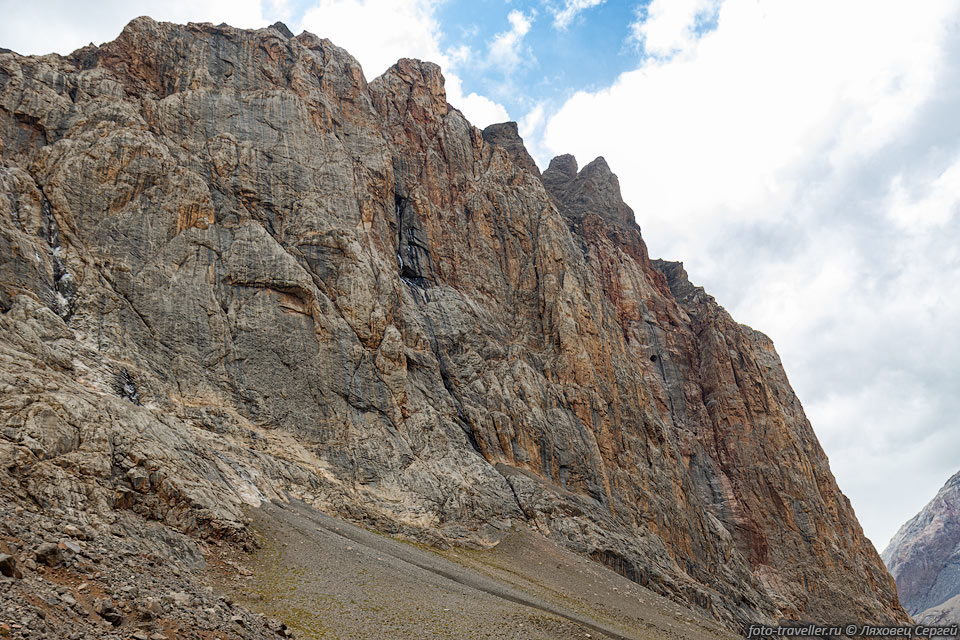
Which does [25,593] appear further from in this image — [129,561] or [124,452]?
[124,452]

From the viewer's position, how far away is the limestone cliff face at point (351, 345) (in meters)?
44.3

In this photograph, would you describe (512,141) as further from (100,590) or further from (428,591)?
(100,590)

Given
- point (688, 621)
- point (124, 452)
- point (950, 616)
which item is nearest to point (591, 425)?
point (688, 621)

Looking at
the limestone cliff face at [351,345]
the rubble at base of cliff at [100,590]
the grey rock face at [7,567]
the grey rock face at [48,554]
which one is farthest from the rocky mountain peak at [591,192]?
the grey rock face at [7,567]

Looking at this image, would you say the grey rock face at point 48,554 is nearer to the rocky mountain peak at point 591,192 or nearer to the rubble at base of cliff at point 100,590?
the rubble at base of cliff at point 100,590

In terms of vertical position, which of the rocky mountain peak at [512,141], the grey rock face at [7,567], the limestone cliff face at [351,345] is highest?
the rocky mountain peak at [512,141]

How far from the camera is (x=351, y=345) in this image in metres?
61.3

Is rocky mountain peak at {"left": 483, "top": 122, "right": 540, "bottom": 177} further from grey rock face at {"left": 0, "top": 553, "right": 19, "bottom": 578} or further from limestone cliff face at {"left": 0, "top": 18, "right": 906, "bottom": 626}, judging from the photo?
grey rock face at {"left": 0, "top": 553, "right": 19, "bottom": 578}

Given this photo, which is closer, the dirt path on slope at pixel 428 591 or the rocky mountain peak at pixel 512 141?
the dirt path on slope at pixel 428 591

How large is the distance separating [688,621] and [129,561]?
1551 inches

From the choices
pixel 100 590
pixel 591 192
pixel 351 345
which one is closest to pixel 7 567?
pixel 100 590

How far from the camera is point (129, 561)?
23.4m

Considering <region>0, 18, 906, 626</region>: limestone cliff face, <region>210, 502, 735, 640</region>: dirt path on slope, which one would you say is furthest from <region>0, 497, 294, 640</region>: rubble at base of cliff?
<region>210, 502, 735, 640</region>: dirt path on slope

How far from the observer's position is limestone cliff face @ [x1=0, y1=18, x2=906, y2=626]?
44.3 meters
